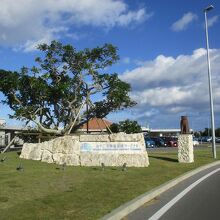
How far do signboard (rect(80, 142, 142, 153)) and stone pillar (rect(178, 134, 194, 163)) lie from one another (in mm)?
4547

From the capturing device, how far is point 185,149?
26.8 m

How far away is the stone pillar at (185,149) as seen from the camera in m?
26.8

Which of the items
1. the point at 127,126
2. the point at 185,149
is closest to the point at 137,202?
the point at 185,149

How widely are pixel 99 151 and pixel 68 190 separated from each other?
1003 centimetres

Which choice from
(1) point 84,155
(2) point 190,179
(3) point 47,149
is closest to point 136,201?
(2) point 190,179

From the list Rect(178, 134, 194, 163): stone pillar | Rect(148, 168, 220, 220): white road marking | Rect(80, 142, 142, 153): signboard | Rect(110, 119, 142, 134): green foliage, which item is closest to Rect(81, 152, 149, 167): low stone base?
Rect(80, 142, 142, 153): signboard

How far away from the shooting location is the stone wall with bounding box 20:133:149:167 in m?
23.0

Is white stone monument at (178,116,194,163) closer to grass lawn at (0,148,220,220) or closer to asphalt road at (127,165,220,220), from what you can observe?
grass lawn at (0,148,220,220)

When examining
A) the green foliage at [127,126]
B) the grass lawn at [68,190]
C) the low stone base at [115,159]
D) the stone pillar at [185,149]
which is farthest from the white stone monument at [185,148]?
the green foliage at [127,126]

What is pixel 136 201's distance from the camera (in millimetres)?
11453

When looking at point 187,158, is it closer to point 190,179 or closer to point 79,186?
point 190,179

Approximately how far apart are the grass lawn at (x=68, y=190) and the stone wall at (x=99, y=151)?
117 inches

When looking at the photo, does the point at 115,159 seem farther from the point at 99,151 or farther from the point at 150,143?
the point at 150,143

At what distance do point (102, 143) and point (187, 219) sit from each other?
46.5 ft
